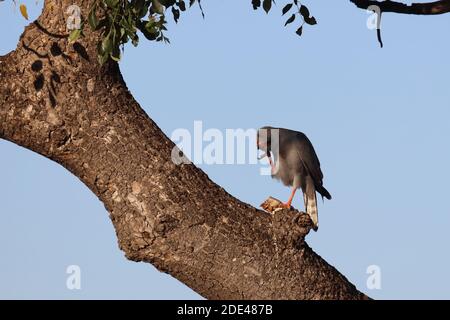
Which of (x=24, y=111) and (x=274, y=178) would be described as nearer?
(x=24, y=111)

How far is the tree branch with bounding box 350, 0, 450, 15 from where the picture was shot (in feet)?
26.8

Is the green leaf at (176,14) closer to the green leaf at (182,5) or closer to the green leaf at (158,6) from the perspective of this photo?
the green leaf at (182,5)

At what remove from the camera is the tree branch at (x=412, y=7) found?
818 cm

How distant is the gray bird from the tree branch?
71.8 inches

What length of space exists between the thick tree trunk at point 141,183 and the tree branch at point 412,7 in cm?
252

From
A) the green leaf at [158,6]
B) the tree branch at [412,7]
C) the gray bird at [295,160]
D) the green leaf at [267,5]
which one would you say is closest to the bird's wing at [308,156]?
the gray bird at [295,160]

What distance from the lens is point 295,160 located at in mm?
9602

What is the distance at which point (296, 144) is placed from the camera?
31.3 feet

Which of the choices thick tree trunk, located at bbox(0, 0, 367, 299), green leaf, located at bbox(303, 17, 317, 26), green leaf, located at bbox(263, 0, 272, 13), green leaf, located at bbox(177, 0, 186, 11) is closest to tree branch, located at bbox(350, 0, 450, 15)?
green leaf, located at bbox(303, 17, 317, 26)

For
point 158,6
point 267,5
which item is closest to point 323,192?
point 267,5
